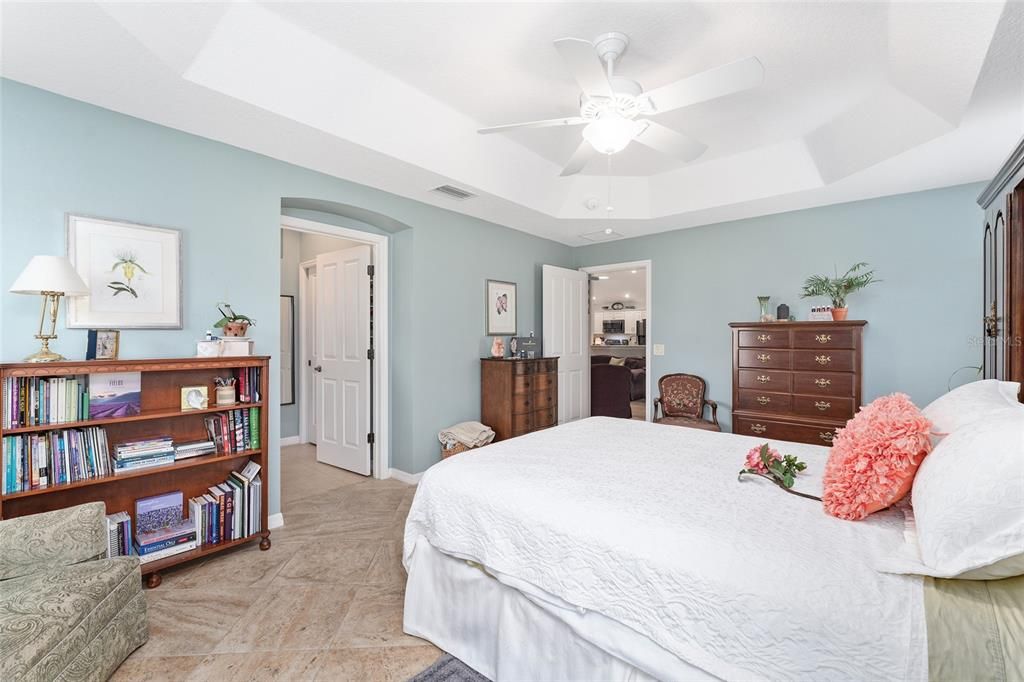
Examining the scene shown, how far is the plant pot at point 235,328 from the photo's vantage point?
270cm

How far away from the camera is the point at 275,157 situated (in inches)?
120

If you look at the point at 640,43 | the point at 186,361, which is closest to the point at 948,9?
the point at 640,43

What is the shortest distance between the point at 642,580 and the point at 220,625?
195 centimetres

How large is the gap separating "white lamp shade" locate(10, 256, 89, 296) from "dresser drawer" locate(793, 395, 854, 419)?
4.67 m

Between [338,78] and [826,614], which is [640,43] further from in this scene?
[826,614]

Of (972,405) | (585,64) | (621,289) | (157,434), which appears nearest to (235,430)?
(157,434)

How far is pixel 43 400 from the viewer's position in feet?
6.78

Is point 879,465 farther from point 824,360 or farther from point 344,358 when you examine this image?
point 344,358

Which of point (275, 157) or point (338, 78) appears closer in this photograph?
point (338, 78)

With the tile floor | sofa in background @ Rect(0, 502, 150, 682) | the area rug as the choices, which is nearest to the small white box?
sofa in background @ Rect(0, 502, 150, 682)

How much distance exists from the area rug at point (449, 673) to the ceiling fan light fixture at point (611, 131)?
2349 mm

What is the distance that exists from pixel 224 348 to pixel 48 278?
81 centimetres

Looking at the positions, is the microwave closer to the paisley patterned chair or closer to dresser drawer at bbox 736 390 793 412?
the paisley patterned chair

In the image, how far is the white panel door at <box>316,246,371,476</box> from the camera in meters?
4.22
